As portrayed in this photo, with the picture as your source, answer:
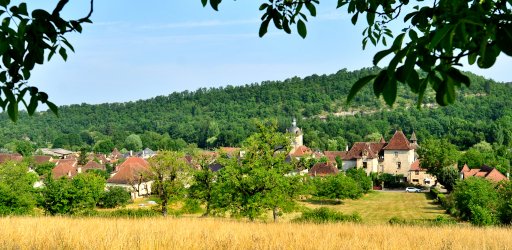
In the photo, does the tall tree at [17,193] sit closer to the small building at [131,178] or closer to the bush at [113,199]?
the bush at [113,199]

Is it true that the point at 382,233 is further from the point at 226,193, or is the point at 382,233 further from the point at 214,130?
the point at 214,130

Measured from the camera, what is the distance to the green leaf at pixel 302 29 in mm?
3013

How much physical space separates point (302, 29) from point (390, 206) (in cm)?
4623

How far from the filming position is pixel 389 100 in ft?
5.18

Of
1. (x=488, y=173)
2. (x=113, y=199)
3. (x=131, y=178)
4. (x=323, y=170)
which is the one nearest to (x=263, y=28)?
(x=113, y=199)

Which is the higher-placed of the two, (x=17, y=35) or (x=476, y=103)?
(x=476, y=103)

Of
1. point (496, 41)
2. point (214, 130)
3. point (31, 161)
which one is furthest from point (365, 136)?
point (496, 41)

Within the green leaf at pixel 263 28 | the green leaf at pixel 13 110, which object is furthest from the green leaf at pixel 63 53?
the green leaf at pixel 263 28

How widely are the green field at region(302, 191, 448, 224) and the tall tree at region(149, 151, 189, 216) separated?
1363 centimetres

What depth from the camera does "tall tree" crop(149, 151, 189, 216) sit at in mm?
32938

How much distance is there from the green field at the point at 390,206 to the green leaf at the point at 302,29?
33.3 m

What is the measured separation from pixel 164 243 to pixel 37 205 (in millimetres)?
28473

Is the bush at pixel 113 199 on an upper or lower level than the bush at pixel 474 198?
lower

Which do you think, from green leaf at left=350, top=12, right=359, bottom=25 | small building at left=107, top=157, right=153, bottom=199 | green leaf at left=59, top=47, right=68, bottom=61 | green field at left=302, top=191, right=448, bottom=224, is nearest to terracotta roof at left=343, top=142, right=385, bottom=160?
green field at left=302, top=191, right=448, bottom=224
